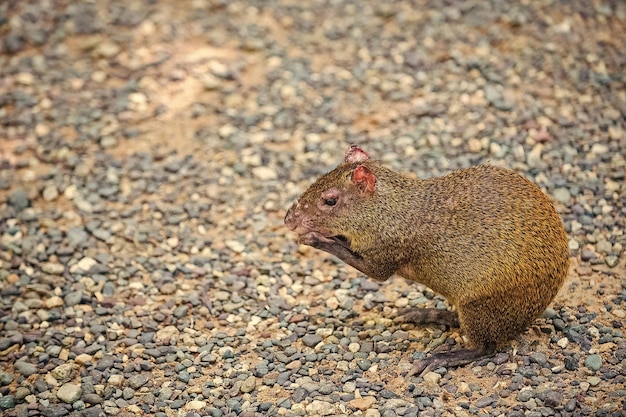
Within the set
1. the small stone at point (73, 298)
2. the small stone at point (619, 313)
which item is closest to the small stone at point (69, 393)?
the small stone at point (73, 298)

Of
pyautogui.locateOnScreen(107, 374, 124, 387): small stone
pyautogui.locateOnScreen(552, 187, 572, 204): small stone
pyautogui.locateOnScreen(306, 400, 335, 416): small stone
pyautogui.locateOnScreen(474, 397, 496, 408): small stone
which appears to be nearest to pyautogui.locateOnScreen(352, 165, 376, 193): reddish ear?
A: pyautogui.locateOnScreen(306, 400, 335, 416): small stone

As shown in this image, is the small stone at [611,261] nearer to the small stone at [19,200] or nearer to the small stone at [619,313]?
the small stone at [619,313]

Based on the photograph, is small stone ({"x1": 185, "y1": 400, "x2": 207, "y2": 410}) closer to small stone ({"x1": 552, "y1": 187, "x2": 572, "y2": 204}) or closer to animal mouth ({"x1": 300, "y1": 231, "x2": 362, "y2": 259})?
animal mouth ({"x1": 300, "y1": 231, "x2": 362, "y2": 259})

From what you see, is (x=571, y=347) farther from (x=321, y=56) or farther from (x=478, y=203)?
(x=321, y=56)

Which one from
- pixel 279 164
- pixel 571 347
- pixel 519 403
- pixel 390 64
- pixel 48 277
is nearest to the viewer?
pixel 519 403

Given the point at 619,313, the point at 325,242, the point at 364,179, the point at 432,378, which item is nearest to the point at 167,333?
the point at 325,242

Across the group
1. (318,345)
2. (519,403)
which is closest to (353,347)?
(318,345)
